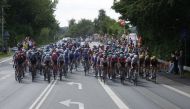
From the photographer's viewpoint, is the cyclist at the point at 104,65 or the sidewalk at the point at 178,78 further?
the cyclist at the point at 104,65

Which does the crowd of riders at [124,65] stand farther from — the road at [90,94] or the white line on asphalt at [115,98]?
the white line on asphalt at [115,98]

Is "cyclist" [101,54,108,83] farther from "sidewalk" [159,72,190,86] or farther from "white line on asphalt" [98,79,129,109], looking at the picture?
"sidewalk" [159,72,190,86]

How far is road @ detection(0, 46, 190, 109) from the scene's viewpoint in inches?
822

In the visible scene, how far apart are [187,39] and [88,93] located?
1469cm

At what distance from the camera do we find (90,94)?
2516 cm

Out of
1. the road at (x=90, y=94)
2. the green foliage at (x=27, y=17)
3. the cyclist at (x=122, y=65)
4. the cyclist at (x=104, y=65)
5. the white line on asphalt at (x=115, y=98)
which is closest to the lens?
the white line on asphalt at (x=115, y=98)

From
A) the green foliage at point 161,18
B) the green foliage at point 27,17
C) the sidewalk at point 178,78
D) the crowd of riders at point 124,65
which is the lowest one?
the sidewalk at point 178,78

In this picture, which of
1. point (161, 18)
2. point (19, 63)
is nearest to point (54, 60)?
point (19, 63)

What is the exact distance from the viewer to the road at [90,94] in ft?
68.5

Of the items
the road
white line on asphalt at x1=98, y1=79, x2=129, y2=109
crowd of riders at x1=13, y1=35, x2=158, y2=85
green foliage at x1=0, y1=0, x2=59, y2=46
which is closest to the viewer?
white line on asphalt at x1=98, y1=79, x2=129, y2=109

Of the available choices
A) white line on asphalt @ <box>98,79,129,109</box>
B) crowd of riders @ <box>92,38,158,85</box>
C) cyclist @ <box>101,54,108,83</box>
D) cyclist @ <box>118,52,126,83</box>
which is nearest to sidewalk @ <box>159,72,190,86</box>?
crowd of riders @ <box>92,38,158,85</box>

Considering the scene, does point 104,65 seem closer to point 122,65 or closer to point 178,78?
point 122,65

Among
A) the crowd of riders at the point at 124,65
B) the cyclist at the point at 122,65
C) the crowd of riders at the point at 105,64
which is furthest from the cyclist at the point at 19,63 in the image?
the cyclist at the point at 122,65

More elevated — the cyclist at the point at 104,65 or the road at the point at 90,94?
the cyclist at the point at 104,65
